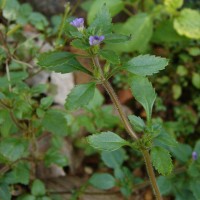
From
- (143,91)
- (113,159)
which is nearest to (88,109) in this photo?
(113,159)

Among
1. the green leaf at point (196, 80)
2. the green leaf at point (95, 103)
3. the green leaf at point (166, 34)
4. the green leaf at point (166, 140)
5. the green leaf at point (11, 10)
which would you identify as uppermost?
the green leaf at point (11, 10)

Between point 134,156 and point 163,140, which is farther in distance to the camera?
point 134,156

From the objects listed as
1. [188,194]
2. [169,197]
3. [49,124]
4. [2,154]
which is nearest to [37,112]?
[49,124]

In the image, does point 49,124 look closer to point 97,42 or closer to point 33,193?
point 33,193

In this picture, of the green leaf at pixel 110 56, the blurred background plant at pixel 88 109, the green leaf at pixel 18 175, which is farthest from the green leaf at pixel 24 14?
the green leaf at pixel 110 56

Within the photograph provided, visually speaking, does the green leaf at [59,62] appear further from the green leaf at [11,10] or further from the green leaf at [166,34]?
the green leaf at [166,34]

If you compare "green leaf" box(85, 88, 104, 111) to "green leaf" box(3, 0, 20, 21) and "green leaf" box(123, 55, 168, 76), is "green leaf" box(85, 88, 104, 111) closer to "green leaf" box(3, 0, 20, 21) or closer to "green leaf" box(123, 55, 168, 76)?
"green leaf" box(3, 0, 20, 21)

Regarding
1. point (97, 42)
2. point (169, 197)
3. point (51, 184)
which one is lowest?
point (169, 197)
